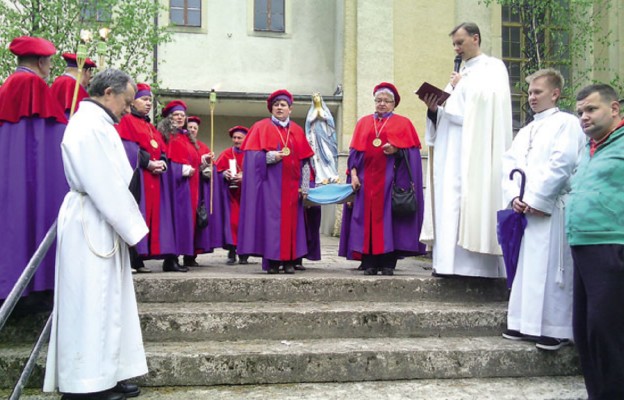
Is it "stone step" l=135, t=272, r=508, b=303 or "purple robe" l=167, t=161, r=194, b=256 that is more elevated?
"purple robe" l=167, t=161, r=194, b=256

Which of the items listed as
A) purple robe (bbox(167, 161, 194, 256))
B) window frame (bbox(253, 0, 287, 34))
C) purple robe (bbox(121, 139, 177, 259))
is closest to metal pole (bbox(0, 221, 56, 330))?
purple robe (bbox(121, 139, 177, 259))

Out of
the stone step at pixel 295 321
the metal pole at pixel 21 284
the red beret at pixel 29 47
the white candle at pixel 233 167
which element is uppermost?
the red beret at pixel 29 47

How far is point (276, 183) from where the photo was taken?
23.0 feet

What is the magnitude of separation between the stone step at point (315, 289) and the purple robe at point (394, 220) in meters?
0.67

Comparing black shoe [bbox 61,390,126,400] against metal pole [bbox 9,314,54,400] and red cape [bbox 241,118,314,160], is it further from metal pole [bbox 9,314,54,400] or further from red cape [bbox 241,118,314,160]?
red cape [bbox 241,118,314,160]

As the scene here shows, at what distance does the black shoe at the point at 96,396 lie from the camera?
3914 mm

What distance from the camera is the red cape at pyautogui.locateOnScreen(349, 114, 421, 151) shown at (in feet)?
22.5

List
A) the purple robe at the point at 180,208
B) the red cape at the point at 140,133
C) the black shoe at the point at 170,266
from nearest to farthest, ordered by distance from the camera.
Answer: the red cape at the point at 140,133
the black shoe at the point at 170,266
the purple robe at the point at 180,208

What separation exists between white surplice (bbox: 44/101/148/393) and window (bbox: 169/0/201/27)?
43.7 ft

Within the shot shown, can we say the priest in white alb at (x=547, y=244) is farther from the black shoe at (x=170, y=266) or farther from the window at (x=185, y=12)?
the window at (x=185, y=12)

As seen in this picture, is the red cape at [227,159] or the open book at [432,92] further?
the red cape at [227,159]

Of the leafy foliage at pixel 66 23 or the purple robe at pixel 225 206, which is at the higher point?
the leafy foliage at pixel 66 23

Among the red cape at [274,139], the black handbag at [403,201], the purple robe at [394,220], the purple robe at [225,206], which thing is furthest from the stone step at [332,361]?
the purple robe at [225,206]

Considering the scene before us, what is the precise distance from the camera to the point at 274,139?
7215 millimetres
